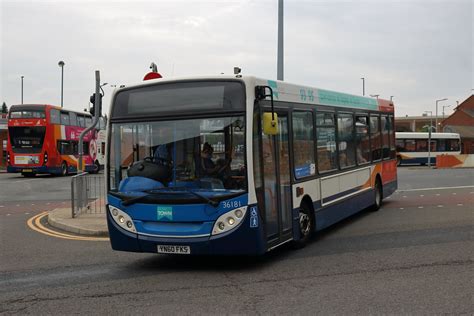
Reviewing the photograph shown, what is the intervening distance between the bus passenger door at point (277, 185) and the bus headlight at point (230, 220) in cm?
51

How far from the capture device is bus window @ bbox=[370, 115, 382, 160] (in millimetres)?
13562

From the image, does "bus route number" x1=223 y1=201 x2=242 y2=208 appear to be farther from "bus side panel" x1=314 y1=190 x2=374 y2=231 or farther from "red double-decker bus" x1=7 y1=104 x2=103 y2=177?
"red double-decker bus" x1=7 y1=104 x2=103 y2=177

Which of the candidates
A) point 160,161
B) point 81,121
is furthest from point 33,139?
point 160,161

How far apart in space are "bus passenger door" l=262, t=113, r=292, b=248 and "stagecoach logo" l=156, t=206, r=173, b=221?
129 cm

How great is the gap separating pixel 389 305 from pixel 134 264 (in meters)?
4.06

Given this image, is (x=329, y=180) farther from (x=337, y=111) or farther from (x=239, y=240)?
(x=239, y=240)

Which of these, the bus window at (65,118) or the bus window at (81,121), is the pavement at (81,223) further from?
A: the bus window at (81,121)

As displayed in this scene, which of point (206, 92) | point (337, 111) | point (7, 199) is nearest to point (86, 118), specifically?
Result: point (7, 199)

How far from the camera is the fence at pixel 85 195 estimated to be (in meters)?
13.6

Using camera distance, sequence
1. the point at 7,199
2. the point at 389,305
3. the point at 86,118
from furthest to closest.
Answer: the point at 86,118 < the point at 7,199 < the point at 389,305

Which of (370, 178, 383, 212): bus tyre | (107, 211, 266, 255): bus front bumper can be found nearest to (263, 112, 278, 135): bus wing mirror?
(107, 211, 266, 255): bus front bumper

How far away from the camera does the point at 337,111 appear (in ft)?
36.4

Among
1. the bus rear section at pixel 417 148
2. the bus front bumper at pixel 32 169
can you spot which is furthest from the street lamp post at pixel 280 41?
the bus rear section at pixel 417 148

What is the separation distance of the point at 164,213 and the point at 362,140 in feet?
21.3
